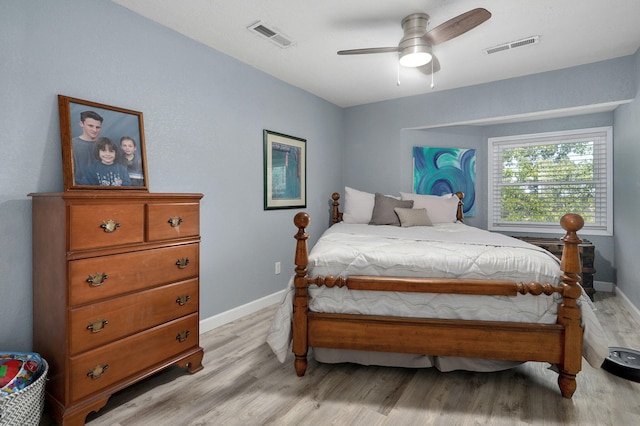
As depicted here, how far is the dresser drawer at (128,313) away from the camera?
5.02 feet

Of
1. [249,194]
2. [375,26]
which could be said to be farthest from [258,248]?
[375,26]

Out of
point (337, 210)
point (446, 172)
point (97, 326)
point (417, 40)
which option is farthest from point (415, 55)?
point (97, 326)

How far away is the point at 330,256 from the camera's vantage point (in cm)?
198

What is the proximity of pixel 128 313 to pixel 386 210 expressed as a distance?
255 centimetres

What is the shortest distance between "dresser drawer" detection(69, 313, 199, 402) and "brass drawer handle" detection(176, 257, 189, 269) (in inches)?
13.2

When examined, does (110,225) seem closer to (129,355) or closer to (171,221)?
(171,221)

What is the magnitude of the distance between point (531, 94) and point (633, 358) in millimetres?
2652

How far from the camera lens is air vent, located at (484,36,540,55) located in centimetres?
267

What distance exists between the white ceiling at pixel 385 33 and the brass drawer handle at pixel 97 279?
1759 millimetres

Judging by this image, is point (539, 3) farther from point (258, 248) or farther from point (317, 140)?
point (258, 248)

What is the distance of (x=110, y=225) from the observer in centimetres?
163

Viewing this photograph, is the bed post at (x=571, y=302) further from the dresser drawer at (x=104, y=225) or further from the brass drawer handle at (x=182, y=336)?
the dresser drawer at (x=104, y=225)

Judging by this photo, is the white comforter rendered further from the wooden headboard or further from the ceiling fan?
the wooden headboard

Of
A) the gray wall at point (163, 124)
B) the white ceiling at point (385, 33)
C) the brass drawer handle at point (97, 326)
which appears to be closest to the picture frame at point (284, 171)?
the gray wall at point (163, 124)
